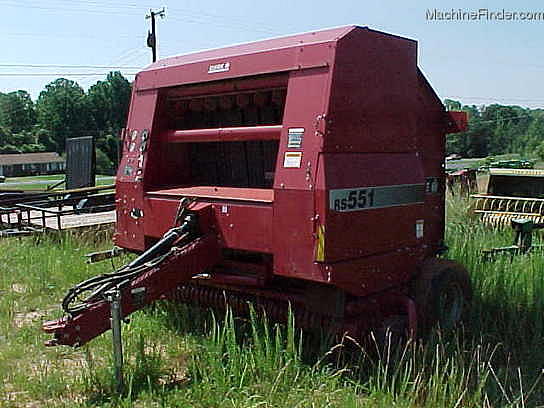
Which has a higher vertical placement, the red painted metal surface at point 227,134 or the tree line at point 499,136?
the tree line at point 499,136

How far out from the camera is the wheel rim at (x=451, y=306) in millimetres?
4524

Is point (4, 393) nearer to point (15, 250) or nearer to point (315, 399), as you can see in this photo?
point (315, 399)

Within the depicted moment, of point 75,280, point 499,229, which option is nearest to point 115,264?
point 75,280

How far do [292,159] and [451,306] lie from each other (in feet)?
5.80

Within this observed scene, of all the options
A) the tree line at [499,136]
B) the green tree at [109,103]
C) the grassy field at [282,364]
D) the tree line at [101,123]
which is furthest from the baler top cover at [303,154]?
the green tree at [109,103]

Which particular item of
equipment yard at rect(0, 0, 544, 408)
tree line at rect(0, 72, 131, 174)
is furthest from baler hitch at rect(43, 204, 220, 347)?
tree line at rect(0, 72, 131, 174)

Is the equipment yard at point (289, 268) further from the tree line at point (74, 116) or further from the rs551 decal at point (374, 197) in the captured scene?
the tree line at point (74, 116)

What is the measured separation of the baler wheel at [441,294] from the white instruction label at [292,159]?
1274mm

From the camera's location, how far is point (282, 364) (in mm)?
3842

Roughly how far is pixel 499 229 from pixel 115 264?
523 cm

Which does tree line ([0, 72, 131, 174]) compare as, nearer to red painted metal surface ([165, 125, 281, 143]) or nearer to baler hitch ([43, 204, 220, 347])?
red painted metal surface ([165, 125, 281, 143])

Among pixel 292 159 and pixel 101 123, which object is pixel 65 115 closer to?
pixel 101 123

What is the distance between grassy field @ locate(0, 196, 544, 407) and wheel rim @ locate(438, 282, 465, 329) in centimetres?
11

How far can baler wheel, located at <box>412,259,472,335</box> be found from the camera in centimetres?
434
